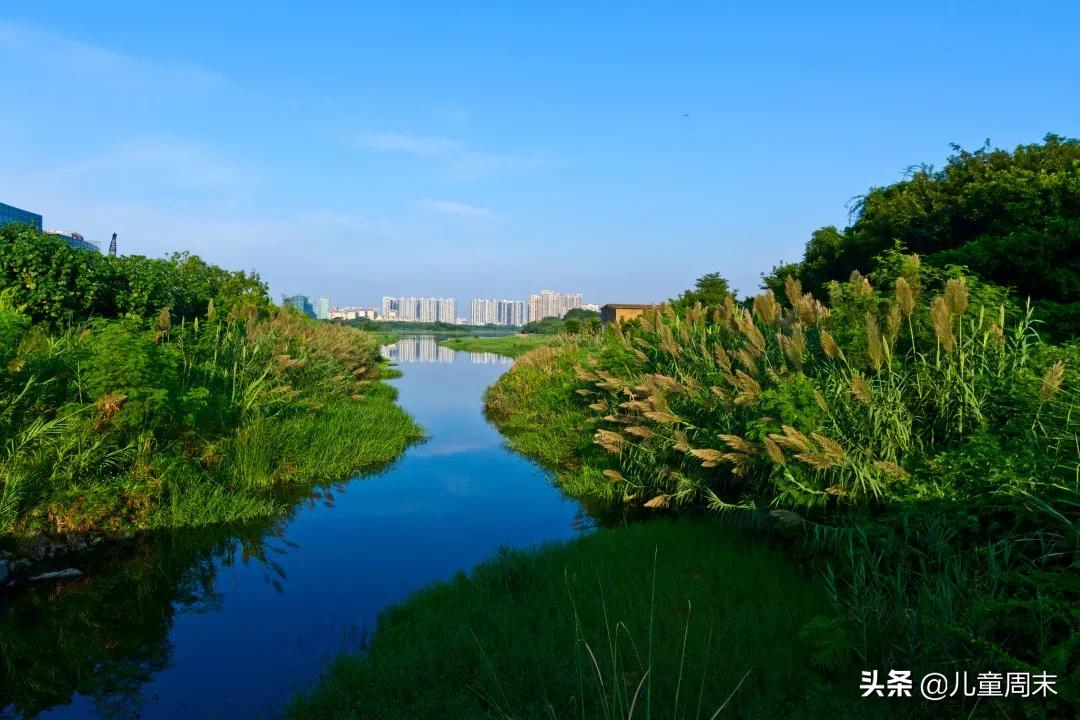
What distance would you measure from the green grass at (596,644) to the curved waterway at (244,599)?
2.44 ft

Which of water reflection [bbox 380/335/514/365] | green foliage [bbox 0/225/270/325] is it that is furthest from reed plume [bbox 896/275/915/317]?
water reflection [bbox 380/335/514/365]

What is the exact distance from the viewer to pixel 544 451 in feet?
48.4

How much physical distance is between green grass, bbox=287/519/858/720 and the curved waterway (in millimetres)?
745

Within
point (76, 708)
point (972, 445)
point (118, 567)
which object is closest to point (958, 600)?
point (972, 445)

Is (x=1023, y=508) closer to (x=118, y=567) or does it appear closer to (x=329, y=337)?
(x=118, y=567)

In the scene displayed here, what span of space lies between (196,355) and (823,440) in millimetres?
12104

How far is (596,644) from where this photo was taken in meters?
4.82

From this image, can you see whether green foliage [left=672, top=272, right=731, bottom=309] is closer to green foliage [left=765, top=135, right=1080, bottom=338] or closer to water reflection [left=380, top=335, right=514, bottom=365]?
green foliage [left=765, top=135, right=1080, bottom=338]

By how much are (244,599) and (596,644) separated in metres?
4.27

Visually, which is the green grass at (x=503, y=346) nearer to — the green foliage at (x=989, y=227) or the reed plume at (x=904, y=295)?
the green foliage at (x=989, y=227)

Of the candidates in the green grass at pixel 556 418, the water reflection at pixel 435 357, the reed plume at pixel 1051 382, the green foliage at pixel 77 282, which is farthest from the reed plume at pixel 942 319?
the water reflection at pixel 435 357

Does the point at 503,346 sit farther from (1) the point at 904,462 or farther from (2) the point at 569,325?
(1) the point at 904,462

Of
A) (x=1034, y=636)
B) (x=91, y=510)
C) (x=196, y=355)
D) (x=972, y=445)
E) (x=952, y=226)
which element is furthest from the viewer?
(x=952, y=226)

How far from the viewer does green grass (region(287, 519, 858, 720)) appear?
3.95m
